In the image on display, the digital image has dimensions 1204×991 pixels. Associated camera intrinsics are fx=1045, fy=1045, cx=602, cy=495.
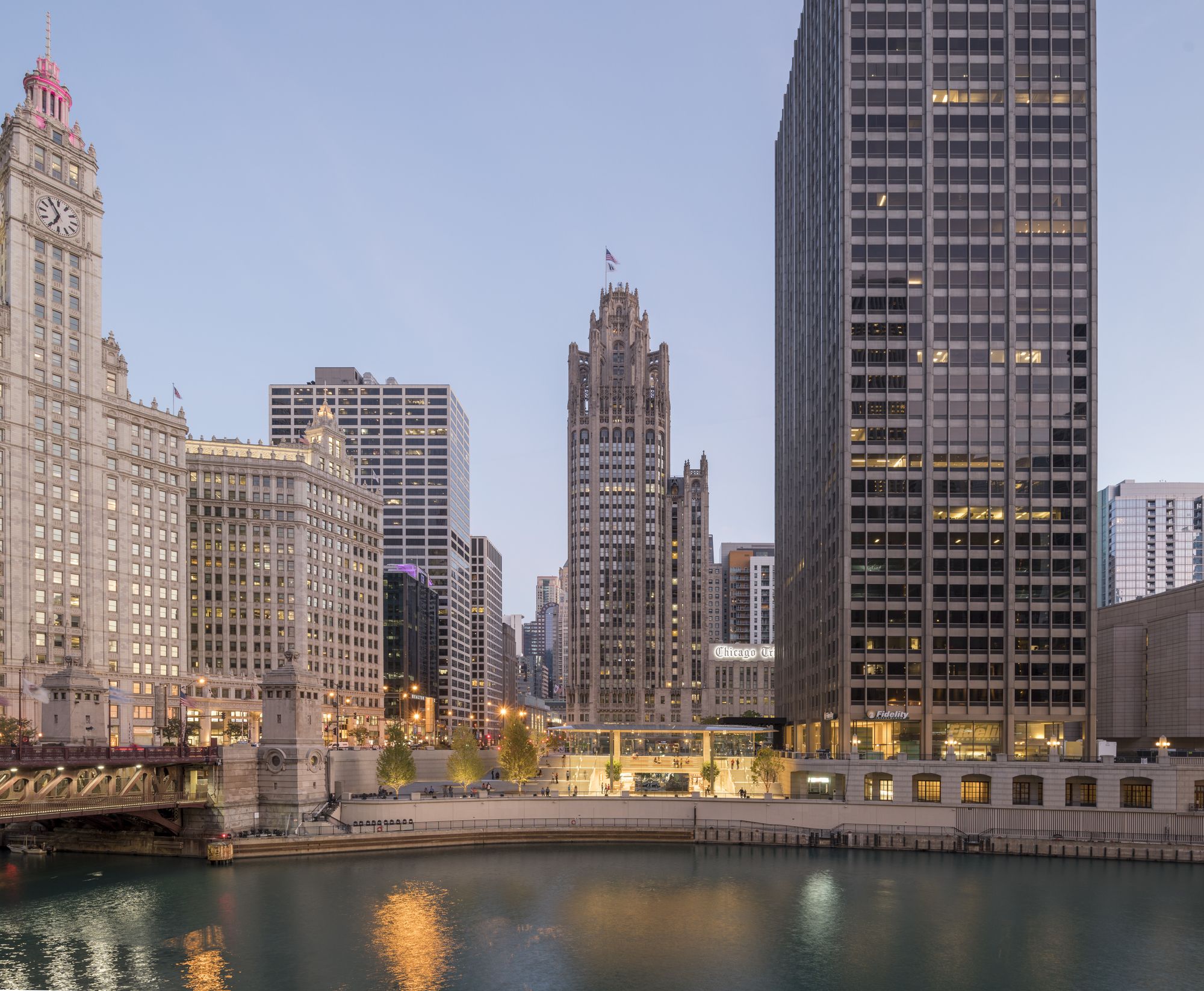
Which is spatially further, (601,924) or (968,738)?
(968,738)

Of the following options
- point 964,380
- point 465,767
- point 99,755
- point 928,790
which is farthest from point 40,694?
point 964,380

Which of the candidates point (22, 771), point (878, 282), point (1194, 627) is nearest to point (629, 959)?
point (22, 771)

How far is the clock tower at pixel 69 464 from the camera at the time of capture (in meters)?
154

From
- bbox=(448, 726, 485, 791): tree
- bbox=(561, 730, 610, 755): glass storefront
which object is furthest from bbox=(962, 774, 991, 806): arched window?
bbox=(448, 726, 485, 791): tree

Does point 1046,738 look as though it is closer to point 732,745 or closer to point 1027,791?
point 1027,791

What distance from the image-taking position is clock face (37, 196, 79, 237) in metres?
163

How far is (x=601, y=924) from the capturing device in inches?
2955

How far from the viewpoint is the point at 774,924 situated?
74750 mm

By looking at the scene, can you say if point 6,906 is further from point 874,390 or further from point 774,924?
point 874,390

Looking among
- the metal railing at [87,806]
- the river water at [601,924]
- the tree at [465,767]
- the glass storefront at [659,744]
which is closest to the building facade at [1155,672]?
the river water at [601,924]

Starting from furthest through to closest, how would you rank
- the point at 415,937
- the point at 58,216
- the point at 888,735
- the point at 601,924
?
1. the point at 58,216
2. the point at 888,735
3. the point at 601,924
4. the point at 415,937

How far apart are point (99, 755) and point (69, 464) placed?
84.0 m

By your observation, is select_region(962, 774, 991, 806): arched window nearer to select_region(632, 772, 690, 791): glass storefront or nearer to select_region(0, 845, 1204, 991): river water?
select_region(0, 845, 1204, 991): river water

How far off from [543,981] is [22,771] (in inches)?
2085
